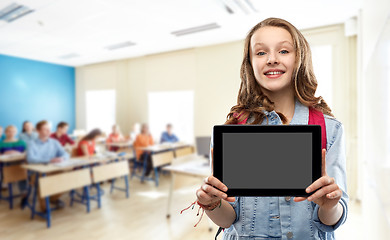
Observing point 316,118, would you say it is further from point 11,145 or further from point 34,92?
point 34,92

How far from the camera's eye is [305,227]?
74 centimetres

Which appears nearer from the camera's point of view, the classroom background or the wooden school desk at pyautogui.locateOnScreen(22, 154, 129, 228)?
the classroom background

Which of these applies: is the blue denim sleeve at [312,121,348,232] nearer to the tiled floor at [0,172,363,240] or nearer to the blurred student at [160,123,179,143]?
the tiled floor at [0,172,363,240]

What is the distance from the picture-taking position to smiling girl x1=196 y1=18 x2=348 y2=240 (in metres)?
0.71

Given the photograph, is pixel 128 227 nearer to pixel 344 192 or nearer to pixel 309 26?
pixel 344 192

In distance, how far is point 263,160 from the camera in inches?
25.1

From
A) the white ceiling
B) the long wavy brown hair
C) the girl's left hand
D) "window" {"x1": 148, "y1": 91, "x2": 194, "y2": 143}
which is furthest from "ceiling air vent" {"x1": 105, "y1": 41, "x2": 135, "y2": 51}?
the girl's left hand

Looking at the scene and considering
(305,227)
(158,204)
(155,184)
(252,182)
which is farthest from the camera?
(155,184)

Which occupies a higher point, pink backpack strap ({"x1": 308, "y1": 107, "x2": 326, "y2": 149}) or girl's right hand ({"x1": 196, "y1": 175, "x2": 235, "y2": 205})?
pink backpack strap ({"x1": 308, "y1": 107, "x2": 326, "y2": 149})

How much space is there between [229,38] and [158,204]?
351 cm

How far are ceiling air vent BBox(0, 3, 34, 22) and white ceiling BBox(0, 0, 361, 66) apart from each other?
83mm

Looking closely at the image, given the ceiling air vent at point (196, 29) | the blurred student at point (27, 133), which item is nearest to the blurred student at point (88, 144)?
the blurred student at point (27, 133)

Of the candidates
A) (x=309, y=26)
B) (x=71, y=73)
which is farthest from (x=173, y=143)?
(x=71, y=73)

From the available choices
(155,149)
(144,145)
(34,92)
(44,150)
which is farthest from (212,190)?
(34,92)
